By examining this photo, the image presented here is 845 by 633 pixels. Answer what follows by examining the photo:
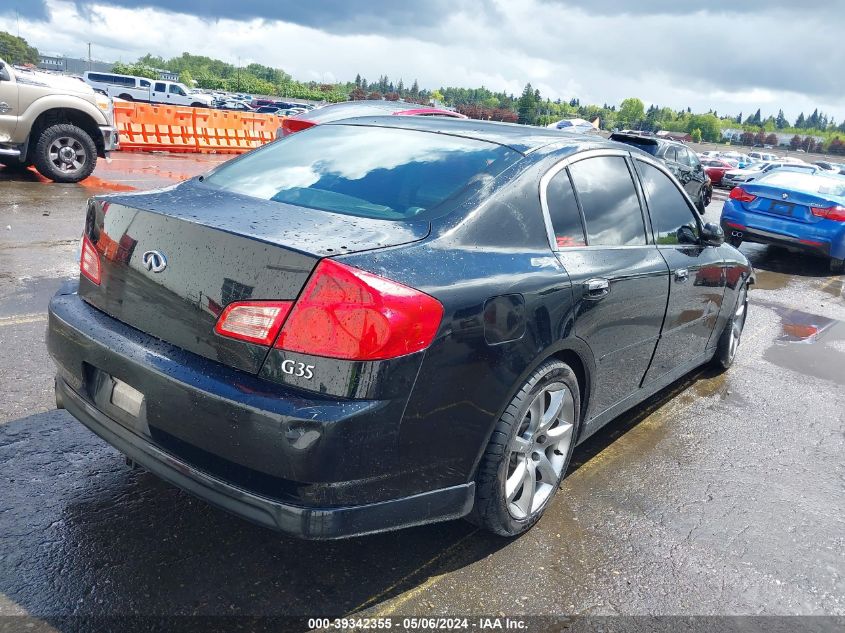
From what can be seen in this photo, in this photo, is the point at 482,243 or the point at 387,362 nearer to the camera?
the point at 387,362

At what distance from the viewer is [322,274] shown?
2.20 metres

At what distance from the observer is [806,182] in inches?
429

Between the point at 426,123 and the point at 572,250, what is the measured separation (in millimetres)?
1052

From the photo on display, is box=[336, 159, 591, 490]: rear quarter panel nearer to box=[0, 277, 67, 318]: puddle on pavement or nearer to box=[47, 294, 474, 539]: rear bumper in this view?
box=[47, 294, 474, 539]: rear bumper

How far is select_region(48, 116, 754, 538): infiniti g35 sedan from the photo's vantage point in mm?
2189

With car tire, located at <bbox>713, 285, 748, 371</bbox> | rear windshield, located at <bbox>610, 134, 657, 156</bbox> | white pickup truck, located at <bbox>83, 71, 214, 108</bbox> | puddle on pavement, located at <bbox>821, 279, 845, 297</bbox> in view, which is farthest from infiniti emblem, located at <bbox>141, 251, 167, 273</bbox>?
white pickup truck, located at <bbox>83, 71, 214, 108</bbox>

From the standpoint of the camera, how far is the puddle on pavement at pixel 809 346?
5.92 meters

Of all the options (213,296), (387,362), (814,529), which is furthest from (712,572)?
(213,296)

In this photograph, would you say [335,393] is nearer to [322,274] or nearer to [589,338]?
[322,274]

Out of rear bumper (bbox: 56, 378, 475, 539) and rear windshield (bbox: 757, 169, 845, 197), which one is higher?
rear windshield (bbox: 757, 169, 845, 197)

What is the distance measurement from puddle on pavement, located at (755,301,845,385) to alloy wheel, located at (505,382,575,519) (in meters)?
3.59

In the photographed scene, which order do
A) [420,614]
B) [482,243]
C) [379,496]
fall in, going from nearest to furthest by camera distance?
[379,496]
[420,614]
[482,243]

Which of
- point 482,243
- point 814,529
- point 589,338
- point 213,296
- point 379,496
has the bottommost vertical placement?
point 814,529

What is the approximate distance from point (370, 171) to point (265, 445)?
1.36 meters
